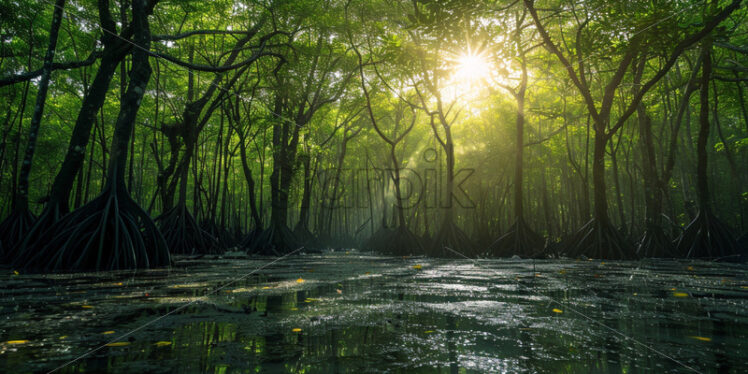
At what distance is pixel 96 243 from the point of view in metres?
4.77

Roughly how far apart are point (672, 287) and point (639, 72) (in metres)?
9.15

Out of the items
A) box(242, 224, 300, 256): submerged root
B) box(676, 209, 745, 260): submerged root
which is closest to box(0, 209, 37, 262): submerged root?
box(242, 224, 300, 256): submerged root

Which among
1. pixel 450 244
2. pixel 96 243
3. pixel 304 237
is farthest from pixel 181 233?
pixel 450 244

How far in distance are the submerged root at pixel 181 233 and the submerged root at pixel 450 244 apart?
621 centimetres

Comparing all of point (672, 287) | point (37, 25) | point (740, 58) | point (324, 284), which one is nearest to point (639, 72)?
point (740, 58)

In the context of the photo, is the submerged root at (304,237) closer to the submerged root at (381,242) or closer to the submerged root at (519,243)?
the submerged root at (381,242)

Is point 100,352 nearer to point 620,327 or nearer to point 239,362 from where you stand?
point 239,362

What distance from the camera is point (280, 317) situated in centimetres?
185

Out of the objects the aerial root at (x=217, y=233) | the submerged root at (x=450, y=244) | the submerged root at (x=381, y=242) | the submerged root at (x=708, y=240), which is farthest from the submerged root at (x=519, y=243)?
the aerial root at (x=217, y=233)

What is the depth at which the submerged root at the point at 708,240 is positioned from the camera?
8.11 meters

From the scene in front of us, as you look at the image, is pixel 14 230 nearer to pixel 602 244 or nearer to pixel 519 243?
pixel 519 243

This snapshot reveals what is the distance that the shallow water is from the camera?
1.13m

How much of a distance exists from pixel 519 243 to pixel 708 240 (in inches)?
165

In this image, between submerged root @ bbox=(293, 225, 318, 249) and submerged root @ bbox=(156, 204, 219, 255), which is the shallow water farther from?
submerged root @ bbox=(293, 225, 318, 249)
